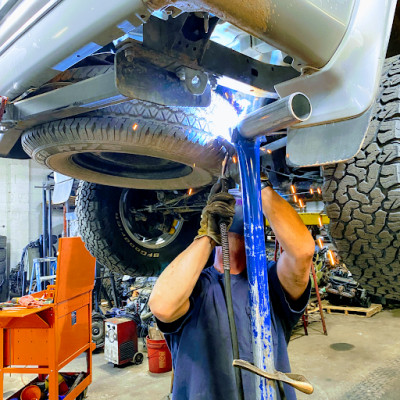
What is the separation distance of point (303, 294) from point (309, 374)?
310 centimetres

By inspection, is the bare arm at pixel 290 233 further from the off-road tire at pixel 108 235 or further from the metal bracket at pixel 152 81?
the off-road tire at pixel 108 235

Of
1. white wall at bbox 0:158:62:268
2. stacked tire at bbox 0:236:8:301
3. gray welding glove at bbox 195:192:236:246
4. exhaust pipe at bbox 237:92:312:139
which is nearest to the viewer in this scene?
exhaust pipe at bbox 237:92:312:139

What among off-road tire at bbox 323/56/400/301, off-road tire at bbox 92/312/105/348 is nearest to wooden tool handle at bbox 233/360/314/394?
off-road tire at bbox 323/56/400/301

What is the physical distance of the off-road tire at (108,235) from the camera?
9.64ft

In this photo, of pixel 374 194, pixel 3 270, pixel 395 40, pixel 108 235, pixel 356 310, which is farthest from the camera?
pixel 3 270

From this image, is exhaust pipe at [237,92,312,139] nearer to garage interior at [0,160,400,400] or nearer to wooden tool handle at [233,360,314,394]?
wooden tool handle at [233,360,314,394]

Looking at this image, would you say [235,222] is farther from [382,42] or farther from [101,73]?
[101,73]

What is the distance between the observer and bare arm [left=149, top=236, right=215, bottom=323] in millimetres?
1265

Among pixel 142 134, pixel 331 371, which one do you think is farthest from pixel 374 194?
pixel 331 371

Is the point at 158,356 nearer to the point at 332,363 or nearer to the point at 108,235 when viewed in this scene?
the point at 108,235

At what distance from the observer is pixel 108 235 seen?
2.97m

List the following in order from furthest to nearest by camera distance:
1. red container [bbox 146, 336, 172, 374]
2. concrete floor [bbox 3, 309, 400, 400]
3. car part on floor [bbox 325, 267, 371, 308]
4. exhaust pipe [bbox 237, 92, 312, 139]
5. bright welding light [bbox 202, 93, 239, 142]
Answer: car part on floor [bbox 325, 267, 371, 308] < red container [bbox 146, 336, 172, 374] < concrete floor [bbox 3, 309, 400, 400] < bright welding light [bbox 202, 93, 239, 142] < exhaust pipe [bbox 237, 92, 312, 139]

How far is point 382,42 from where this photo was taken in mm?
1104

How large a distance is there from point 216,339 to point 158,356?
3.11 meters
